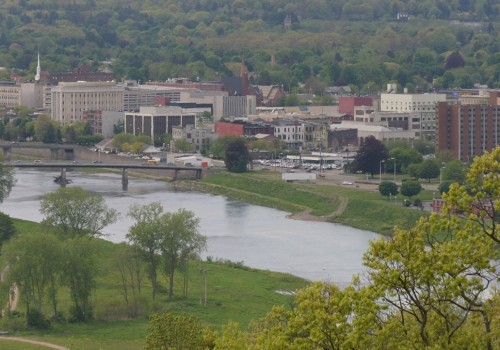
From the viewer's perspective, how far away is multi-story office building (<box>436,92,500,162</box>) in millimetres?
40688

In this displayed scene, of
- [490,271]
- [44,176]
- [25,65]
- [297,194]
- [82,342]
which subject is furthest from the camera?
[25,65]

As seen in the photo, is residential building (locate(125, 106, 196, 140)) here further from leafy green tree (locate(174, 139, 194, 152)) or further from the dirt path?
the dirt path

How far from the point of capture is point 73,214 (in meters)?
24.2

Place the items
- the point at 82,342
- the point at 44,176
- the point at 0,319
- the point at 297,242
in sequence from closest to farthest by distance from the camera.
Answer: the point at 82,342, the point at 0,319, the point at 297,242, the point at 44,176

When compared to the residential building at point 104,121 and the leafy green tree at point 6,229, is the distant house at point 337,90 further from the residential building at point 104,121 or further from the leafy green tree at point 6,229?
the leafy green tree at point 6,229

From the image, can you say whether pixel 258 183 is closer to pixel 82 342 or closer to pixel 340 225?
pixel 340 225

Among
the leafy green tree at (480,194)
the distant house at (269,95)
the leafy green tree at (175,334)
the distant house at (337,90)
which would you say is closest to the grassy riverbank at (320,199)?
the leafy green tree at (175,334)

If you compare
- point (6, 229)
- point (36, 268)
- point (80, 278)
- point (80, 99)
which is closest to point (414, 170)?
point (6, 229)

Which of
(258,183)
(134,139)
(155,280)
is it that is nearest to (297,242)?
(155,280)

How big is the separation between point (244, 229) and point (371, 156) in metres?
9.55

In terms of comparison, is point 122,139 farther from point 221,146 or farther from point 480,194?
point 480,194

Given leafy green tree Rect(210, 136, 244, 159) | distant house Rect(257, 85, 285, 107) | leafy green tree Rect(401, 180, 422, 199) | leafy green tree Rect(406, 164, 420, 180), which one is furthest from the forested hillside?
leafy green tree Rect(401, 180, 422, 199)

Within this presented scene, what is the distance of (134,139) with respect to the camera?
46.2 m

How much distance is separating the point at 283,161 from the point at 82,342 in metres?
25.5
